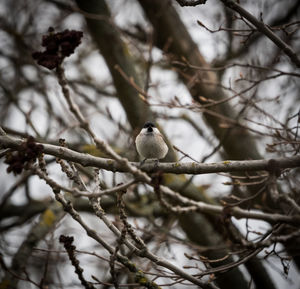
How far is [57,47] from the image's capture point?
184cm

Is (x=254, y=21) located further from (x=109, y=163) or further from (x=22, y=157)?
(x=22, y=157)

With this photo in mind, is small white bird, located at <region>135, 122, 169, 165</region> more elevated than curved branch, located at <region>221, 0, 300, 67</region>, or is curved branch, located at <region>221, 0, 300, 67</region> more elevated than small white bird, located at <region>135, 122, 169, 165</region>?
small white bird, located at <region>135, 122, 169, 165</region>

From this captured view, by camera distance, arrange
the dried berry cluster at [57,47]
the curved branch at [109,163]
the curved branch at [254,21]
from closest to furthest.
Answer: the dried berry cluster at [57,47] < the curved branch at [109,163] < the curved branch at [254,21]

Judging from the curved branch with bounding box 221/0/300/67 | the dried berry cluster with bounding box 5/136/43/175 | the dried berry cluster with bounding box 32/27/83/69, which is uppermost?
the curved branch with bounding box 221/0/300/67

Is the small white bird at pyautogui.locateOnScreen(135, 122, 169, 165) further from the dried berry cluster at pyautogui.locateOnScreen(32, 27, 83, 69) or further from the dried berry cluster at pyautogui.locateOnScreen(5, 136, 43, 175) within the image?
the dried berry cluster at pyautogui.locateOnScreen(32, 27, 83, 69)

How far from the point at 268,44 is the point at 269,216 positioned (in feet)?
15.0

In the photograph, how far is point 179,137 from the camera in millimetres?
7402

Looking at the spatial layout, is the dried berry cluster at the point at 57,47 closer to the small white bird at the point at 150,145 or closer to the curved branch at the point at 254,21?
the curved branch at the point at 254,21

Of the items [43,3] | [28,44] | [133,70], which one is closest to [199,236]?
[133,70]

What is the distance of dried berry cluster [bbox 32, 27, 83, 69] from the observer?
1.81 m

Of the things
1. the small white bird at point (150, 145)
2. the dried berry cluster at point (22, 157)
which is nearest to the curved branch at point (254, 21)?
the small white bird at point (150, 145)

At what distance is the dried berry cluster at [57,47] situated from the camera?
1813 millimetres

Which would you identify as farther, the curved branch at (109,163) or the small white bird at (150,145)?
the small white bird at (150,145)

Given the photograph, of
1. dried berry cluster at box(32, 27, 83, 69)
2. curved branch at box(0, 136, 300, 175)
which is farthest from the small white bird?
dried berry cluster at box(32, 27, 83, 69)
